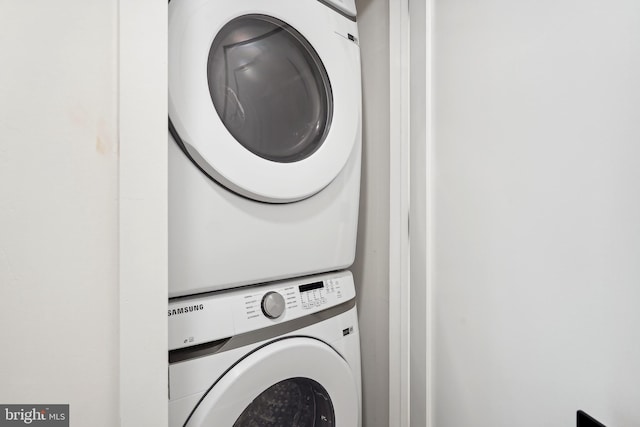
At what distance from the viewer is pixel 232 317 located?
2.70 feet

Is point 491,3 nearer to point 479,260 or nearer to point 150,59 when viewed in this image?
point 479,260

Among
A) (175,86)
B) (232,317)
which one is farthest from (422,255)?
(175,86)

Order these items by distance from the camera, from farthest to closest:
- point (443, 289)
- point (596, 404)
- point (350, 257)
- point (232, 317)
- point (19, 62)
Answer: point (350, 257)
point (443, 289)
point (232, 317)
point (596, 404)
point (19, 62)

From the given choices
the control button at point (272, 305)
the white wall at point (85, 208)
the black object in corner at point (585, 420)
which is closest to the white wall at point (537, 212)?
the black object in corner at point (585, 420)

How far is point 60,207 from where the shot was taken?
0.56 metres

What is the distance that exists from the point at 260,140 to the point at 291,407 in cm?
80

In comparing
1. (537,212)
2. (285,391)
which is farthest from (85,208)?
(537,212)

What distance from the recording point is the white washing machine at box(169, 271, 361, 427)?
0.75m

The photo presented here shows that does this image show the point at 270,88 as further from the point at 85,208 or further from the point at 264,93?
the point at 85,208

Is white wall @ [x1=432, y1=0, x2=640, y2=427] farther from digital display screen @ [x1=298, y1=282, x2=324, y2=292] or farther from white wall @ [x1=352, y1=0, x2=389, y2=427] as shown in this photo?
digital display screen @ [x1=298, y1=282, x2=324, y2=292]

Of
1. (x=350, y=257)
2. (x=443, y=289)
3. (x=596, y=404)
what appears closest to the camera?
(x=596, y=404)

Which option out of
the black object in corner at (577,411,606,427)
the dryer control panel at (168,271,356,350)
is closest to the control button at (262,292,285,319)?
the dryer control panel at (168,271,356,350)

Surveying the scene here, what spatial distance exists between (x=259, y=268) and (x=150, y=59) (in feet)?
1.71

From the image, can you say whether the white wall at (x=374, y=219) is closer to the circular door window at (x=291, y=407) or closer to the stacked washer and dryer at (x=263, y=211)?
the stacked washer and dryer at (x=263, y=211)
